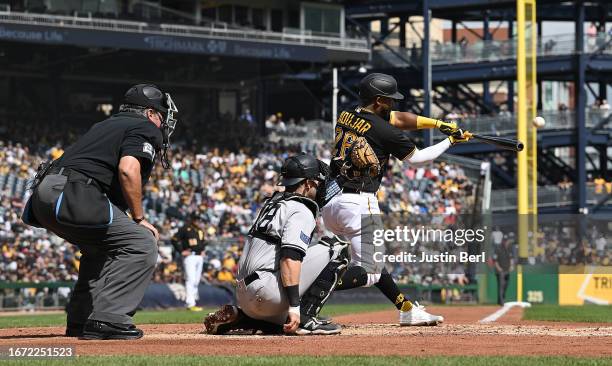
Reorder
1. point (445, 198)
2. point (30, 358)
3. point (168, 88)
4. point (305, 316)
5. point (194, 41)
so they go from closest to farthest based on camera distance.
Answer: point (30, 358)
point (305, 316)
point (445, 198)
point (194, 41)
point (168, 88)

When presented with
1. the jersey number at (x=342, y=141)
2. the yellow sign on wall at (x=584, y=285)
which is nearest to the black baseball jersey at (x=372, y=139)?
the jersey number at (x=342, y=141)

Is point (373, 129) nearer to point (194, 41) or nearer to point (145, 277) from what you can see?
point (145, 277)

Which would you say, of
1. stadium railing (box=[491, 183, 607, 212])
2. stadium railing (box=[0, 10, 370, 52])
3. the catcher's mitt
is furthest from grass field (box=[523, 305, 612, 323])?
stadium railing (box=[0, 10, 370, 52])

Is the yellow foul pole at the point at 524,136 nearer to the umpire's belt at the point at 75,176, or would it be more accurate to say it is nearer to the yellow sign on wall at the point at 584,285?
the yellow sign on wall at the point at 584,285

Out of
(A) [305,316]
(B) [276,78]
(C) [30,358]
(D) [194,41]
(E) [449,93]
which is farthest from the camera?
(E) [449,93]

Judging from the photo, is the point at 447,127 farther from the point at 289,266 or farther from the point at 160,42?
the point at 160,42

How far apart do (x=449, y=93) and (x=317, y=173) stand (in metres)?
42.4

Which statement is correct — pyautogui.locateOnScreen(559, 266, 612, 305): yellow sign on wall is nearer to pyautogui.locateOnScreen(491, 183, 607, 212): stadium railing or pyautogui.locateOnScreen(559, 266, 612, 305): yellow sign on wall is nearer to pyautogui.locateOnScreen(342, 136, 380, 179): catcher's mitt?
pyautogui.locateOnScreen(491, 183, 607, 212): stadium railing

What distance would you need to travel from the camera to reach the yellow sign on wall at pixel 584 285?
2153 centimetres

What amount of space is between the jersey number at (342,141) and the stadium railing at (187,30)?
2609cm

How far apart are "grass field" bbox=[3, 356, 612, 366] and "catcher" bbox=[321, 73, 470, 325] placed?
8.49ft

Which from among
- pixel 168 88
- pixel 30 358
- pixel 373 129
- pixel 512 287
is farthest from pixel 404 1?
pixel 30 358

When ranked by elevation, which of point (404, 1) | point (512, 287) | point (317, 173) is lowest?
point (512, 287)

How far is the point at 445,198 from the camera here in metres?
33.1
